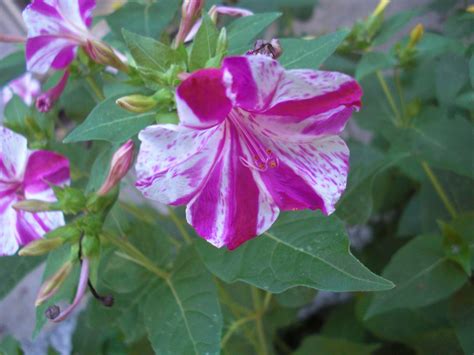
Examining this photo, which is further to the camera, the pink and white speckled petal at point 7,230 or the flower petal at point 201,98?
the pink and white speckled petal at point 7,230

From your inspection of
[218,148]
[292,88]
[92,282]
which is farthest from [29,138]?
[292,88]

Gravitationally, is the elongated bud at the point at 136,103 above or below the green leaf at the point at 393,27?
above

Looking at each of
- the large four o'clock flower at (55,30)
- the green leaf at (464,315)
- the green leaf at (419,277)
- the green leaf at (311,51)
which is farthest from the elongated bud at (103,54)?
the green leaf at (464,315)

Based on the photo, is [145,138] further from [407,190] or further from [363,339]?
[407,190]

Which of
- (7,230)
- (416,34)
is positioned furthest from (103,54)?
(416,34)

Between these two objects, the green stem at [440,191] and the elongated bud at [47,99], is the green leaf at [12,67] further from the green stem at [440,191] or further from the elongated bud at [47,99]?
the green stem at [440,191]

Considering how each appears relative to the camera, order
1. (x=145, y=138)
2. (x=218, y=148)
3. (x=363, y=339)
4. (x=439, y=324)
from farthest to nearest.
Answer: (x=363, y=339), (x=439, y=324), (x=218, y=148), (x=145, y=138)
